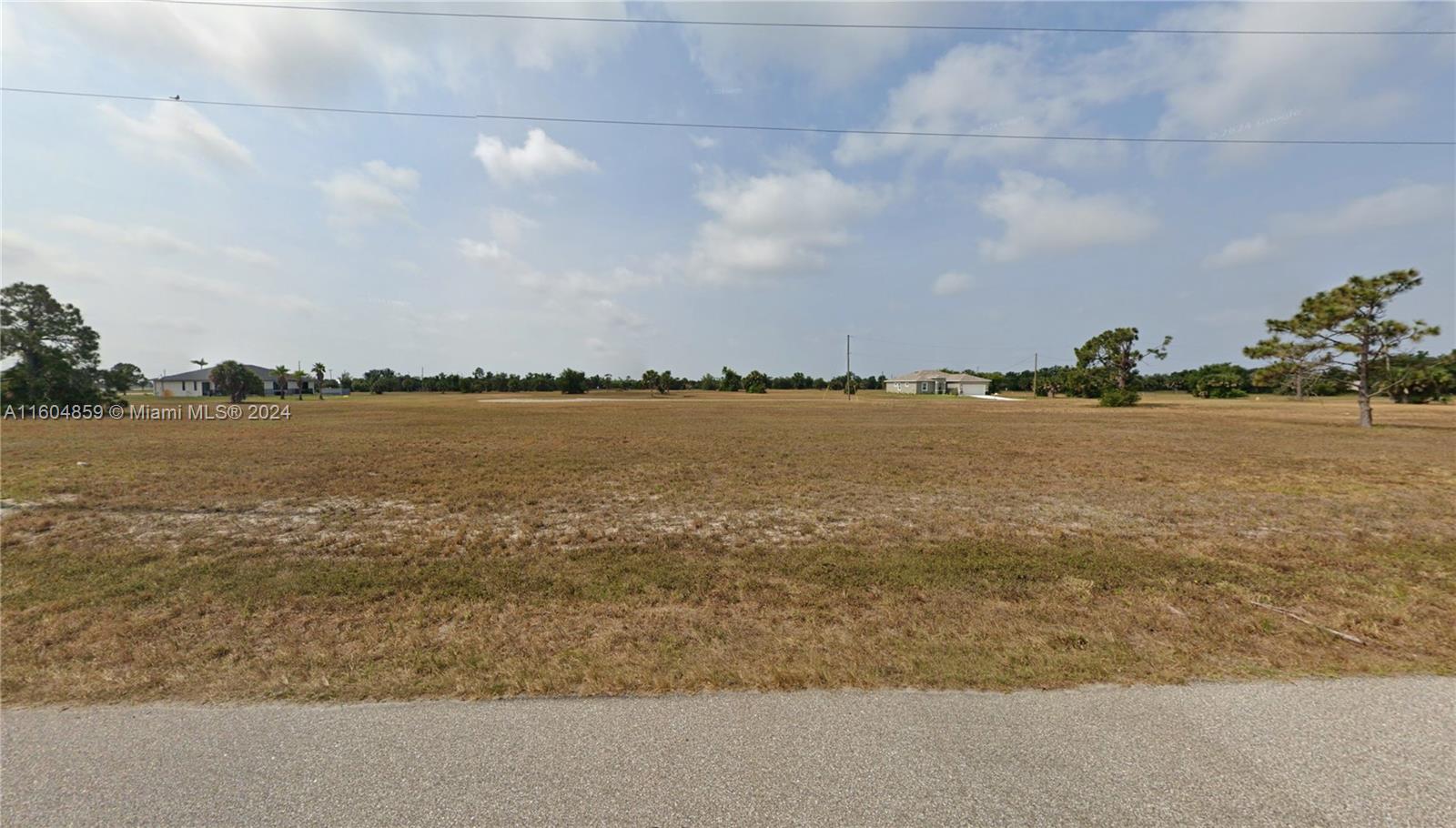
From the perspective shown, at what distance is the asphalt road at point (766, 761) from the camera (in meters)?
2.20

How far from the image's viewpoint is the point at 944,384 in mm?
93500

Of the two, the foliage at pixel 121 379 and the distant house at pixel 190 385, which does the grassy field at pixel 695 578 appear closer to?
the foliage at pixel 121 379

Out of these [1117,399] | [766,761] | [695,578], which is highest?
[1117,399]

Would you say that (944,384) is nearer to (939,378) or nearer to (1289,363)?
(939,378)

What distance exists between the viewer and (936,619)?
430 centimetres

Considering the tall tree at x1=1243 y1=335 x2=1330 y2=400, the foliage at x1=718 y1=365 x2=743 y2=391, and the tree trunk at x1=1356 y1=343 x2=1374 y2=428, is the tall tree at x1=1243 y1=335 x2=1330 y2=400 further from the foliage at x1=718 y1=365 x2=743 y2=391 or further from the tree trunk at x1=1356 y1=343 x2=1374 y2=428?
the foliage at x1=718 y1=365 x2=743 y2=391

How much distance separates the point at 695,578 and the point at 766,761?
295 centimetres

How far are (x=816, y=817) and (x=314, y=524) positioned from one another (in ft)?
27.8

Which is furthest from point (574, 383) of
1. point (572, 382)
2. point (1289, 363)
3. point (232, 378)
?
point (1289, 363)

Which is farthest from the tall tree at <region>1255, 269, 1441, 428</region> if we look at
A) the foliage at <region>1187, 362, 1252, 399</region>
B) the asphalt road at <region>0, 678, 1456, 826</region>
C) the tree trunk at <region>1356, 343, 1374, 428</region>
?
the foliage at <region>1187, 362, 1252, 399</region>

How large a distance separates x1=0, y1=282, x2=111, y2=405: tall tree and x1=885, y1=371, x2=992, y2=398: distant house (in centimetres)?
9950

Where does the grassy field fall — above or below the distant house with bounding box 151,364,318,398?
below

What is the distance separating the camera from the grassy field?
3480mm

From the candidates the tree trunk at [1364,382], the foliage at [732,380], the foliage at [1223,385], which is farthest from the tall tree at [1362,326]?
the foliage at [732,380]
